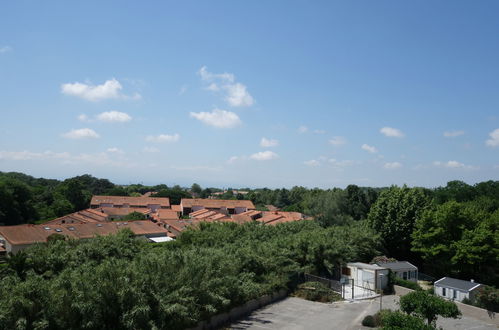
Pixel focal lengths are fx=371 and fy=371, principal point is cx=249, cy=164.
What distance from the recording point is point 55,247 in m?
21.7

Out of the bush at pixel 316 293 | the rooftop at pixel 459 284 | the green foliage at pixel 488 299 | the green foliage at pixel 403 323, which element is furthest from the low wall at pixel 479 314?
the green foliage at pixel 403 323

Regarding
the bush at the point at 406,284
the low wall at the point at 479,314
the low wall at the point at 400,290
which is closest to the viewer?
the low wall at the point at 479,314

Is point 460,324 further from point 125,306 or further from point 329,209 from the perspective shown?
point 329,209

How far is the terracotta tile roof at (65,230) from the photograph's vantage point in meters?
36.8

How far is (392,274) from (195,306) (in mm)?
16091

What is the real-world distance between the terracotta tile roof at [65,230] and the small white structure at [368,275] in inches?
868

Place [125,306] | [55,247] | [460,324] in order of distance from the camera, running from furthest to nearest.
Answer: [55,247], [460,324], [125,306]

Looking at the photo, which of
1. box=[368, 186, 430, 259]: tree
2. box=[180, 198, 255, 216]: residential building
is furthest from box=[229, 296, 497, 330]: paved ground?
box=[180, 198, 255, 216]: residential building

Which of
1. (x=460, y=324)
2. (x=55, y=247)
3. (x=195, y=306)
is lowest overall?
(x=460, y=324)

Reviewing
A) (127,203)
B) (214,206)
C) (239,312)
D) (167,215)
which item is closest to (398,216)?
(239,312)

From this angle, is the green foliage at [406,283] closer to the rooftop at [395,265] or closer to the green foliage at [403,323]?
the rooftop at [395,265]

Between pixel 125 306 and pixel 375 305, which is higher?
pixel 125 306

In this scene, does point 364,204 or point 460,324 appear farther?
point 364,204

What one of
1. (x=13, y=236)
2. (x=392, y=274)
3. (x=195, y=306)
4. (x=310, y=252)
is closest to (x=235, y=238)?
(x=310, y=252)
